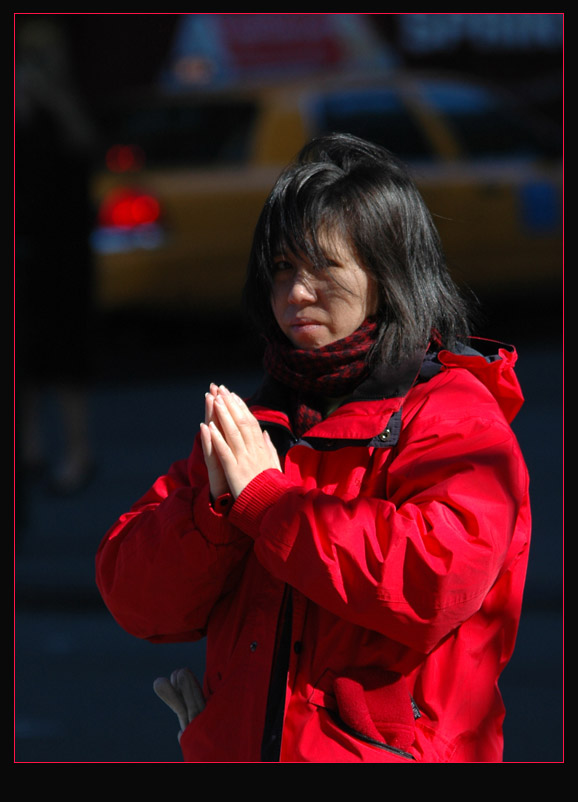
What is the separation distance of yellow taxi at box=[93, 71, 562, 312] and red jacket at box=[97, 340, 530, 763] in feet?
21.9

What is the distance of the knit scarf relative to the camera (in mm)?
1995

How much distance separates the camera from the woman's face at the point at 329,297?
1984mm

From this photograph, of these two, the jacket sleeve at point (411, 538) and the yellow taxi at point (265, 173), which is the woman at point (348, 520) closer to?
the jacket sleeve at point (411, 538)

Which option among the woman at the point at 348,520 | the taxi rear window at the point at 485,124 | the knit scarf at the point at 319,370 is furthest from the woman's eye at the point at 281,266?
the taxi rear window at the point at 485,124

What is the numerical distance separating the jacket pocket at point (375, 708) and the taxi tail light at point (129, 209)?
699 centimetres

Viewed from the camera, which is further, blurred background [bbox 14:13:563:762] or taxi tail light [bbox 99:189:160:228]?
taxi tail light [bbox 99:189:160:228]

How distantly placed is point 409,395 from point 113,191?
6.90 metres

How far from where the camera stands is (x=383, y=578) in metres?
1.79

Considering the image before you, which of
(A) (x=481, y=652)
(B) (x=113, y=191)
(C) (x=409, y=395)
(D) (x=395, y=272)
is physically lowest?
(B) (x=113, y=191)

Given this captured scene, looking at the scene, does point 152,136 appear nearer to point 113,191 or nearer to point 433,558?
point 113,191

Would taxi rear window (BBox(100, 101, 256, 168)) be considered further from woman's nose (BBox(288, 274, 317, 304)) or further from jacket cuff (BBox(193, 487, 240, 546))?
jacket cuff (BBox(193, 487, 240, 546))

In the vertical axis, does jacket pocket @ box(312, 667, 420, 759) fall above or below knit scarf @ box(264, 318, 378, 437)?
below

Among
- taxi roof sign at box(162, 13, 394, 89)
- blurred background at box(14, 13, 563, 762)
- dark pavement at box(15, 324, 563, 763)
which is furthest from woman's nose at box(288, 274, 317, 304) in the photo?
taxi roof sign at box(162, 13, 394, 89)

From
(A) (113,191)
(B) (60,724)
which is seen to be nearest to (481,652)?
(B) (60,724)
